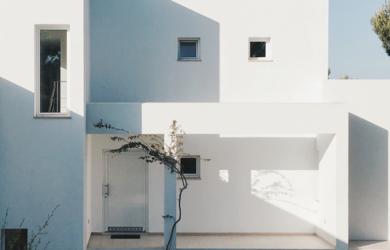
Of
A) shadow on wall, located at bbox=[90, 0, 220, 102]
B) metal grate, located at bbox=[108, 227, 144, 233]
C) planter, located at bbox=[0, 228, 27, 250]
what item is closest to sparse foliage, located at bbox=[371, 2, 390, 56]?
A: shadow on wall, located at bbox=[90, 0, 220, 102]

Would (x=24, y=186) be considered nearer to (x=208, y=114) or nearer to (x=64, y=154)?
(x=64, y=154)

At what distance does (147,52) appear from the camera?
13.9 metres

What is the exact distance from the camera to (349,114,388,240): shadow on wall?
1338 centimetres

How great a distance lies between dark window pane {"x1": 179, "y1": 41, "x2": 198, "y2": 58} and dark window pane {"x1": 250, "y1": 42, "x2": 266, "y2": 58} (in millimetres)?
1583

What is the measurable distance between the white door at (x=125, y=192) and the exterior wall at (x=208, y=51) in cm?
172

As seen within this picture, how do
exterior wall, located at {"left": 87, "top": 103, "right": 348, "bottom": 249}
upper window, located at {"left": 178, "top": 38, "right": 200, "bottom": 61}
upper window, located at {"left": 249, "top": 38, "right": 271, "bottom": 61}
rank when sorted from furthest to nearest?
upper window, located at {"left": 249, "top": 38, "right": 271, "bottom": 61} < upper window, located at {"left": 178, "top": 38, "right": 200, "bottom": 61} < exterior wall, located at {"left": 87, "top": 103, "right": 348, "bottom": 249}

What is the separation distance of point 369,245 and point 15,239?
8.57 meters

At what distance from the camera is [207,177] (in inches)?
543

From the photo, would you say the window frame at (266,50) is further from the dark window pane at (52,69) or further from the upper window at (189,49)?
the dark window pane at (52,69)

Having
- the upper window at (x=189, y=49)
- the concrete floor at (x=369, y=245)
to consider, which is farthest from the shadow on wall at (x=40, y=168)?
the concrete floor at (x=369, y=245)

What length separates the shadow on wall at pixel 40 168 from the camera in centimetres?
1118

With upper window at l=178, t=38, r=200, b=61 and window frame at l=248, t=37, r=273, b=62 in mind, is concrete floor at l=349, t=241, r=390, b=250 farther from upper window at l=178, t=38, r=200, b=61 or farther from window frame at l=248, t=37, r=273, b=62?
upper window at l=178, t=38, r=200, b=61

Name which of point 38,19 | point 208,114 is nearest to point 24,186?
point 38,19

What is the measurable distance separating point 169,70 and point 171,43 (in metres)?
0.75
